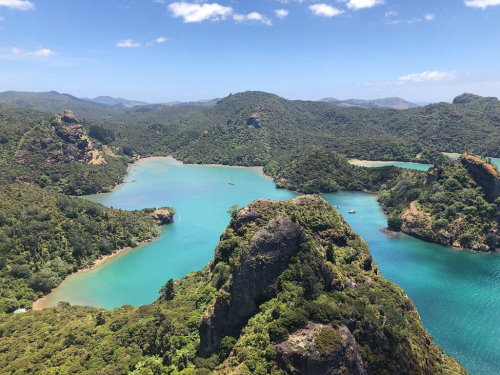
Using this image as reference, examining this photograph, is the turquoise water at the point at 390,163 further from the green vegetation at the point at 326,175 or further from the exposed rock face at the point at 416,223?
the exposed rock face at the point at 416,223

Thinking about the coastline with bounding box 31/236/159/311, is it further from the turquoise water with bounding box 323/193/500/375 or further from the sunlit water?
the turquoise water with bounding box 323/193/500/375

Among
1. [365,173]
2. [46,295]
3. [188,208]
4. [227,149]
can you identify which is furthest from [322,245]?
[227,149]

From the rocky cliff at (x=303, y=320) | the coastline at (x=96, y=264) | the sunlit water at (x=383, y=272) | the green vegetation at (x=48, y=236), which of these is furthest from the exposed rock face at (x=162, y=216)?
the rocky cliff at (x=303, y=320)

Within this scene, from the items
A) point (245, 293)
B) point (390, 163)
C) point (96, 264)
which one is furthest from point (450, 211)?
point (390, 163)

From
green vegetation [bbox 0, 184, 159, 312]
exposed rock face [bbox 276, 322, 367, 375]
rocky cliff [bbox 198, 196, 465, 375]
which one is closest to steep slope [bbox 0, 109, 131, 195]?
green vegetation [bbox 0, 184, 159, 312]

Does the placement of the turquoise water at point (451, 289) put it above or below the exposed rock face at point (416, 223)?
below
